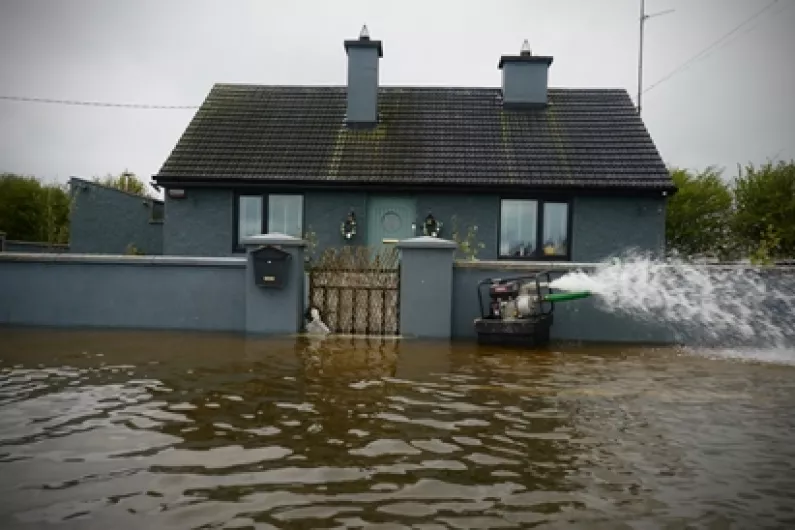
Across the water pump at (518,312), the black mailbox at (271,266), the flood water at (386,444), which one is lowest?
the flood water at (386,444)

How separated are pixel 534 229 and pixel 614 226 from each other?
195 centimetres

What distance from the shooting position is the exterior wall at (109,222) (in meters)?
17.6

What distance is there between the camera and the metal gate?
10531mm

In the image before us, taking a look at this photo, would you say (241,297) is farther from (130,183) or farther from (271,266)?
(130,183)

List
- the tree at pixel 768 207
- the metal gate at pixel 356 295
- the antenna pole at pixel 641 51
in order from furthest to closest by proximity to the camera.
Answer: the antenna pole at pixel 641 51 < the tree at pixel 768 207 < the metal gate at pixel 356 295

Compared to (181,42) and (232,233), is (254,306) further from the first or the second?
(181,42)

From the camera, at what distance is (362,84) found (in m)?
16.4

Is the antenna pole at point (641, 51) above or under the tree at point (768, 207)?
above

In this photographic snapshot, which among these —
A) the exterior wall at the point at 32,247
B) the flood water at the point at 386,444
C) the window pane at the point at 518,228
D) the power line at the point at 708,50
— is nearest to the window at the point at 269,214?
the window pane at the point at 518,228

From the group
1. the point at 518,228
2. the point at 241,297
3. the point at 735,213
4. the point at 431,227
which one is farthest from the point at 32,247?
the point at 735,213

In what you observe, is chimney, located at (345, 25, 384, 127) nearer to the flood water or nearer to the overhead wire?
the overhead wire

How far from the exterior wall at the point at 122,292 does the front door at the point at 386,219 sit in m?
4.83

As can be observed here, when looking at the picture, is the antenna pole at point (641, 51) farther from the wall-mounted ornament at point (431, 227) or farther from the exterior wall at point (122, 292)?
the exterior wall at point (122, 292)

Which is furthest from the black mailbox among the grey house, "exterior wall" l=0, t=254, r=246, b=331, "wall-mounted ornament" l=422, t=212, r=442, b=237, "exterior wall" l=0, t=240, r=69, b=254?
"exterior wall" l=0, t=240, r=69, b=254
